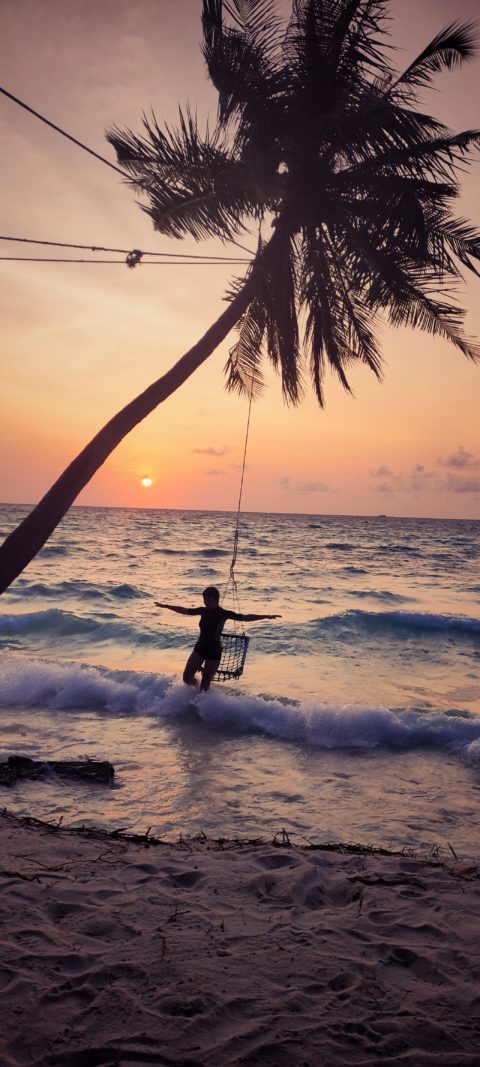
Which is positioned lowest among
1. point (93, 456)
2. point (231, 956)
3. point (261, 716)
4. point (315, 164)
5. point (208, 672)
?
point (261, 716)

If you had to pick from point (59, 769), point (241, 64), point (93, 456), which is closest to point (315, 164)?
point (241, 64)

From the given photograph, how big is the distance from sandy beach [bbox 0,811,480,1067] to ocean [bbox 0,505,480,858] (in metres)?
0.97

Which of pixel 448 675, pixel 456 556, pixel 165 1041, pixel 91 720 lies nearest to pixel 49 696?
pixel 91 720

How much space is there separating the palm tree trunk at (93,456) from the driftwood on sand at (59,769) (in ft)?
10.4

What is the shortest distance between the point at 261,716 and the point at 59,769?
11.2 feet

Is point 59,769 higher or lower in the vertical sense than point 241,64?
lower

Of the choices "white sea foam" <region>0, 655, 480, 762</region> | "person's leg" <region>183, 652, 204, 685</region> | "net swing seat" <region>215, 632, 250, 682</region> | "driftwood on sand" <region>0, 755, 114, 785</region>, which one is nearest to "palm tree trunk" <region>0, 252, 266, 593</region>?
"driftwood on sand" <region>0, 755, 114, 785</region>

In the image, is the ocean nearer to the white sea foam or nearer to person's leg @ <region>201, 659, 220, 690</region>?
the white sea foam

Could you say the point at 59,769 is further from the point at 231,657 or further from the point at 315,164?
the point at 315,164

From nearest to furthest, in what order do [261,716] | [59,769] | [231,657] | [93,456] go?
[93,456], [59,769], [261,716], [231,657]

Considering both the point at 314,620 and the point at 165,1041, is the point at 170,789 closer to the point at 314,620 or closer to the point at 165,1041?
the point at 165,1041

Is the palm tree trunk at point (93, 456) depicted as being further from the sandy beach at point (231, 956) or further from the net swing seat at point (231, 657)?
the net swing seat at point (231, 657)

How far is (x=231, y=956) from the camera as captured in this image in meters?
3.20

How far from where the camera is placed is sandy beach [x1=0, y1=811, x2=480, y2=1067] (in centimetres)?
259
